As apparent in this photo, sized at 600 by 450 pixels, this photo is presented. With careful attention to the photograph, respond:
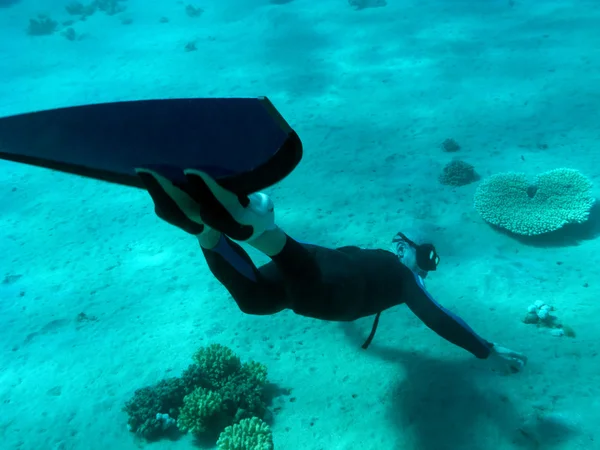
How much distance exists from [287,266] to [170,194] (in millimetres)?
1011

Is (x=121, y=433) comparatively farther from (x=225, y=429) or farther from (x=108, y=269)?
(x=108, y=269)

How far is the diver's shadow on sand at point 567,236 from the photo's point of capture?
21.3 ft

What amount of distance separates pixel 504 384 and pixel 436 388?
0.65m

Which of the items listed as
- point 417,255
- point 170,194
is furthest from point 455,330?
point 170,194

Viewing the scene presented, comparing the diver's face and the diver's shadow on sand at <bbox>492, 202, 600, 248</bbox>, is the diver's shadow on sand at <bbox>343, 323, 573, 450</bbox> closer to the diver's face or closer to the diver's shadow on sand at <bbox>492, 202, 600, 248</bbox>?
the diver's face

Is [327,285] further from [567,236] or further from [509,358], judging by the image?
[567,236]

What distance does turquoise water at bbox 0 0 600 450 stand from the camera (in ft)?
13.4

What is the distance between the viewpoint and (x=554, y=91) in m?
10.1

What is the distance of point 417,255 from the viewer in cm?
452

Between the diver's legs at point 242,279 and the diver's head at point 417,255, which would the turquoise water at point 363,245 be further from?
the diver's legs at point 242,279

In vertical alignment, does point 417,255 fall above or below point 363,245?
above

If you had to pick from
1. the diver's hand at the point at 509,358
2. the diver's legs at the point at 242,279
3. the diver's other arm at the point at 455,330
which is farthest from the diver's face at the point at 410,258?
the diver's legs at the point at 242,279

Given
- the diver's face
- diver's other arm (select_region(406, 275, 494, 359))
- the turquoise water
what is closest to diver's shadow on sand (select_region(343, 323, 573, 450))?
the turquoise water

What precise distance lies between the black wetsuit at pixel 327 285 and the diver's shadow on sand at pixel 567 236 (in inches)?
131
